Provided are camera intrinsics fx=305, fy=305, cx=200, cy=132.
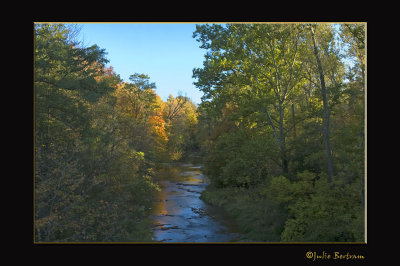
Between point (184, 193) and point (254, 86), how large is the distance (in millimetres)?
10120

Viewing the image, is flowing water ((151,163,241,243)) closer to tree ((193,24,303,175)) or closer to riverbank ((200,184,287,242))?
riverbank ((200,184,287,242))

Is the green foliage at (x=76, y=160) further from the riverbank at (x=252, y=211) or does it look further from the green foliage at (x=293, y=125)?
the green foliage at (x=293, y=125)

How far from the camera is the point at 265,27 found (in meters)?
14.9

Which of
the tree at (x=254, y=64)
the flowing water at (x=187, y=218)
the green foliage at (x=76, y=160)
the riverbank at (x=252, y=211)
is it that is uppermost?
the tree at (x=254, y=64)

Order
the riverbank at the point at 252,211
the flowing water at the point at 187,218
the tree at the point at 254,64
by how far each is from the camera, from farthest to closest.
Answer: the tree at the point at 254,64 < the flowing water at the point at 187,218 < the riverbank at the point at 252,211

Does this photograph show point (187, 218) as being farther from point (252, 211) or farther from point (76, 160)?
point (76, 160)

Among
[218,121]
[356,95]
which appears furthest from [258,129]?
[356,95]

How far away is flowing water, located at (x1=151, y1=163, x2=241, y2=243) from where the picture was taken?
517 inches

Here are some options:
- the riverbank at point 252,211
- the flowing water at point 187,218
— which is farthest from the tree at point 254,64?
the flowing water at point 187,218

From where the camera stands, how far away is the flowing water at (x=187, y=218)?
13125mm

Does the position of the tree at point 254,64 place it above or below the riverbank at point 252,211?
above

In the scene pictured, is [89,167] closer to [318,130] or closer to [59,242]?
[59,242]

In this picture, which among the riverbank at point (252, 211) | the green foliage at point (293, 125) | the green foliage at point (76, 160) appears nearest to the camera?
the green foliage at point (76, 160)

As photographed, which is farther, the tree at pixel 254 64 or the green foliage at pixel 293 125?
the tree at pixel 254 64
